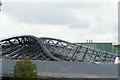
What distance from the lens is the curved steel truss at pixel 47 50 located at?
82.3m

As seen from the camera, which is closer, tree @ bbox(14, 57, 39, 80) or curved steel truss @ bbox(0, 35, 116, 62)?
tree @ bbox(14, 57, 39, 80)

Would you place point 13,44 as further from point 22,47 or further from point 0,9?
point 0,9

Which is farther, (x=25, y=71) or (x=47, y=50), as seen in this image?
(x=47, y=50)

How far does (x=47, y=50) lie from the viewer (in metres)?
83.9

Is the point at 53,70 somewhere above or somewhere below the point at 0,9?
below

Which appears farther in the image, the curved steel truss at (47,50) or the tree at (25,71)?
the curved steel truss at (47,50)

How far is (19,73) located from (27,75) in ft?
3.92

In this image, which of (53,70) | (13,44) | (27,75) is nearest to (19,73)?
(27,75)

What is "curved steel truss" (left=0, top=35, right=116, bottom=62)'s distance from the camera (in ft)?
270

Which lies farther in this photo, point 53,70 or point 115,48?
point 115,48

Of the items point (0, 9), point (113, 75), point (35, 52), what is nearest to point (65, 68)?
point (113, 75)

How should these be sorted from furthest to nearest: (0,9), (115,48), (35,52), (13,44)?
(115,48)
(13,44)
(35,52)
(0,9)

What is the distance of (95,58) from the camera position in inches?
3654

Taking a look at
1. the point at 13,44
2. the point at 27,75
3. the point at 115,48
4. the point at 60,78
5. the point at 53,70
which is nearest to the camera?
the point at 27,75
